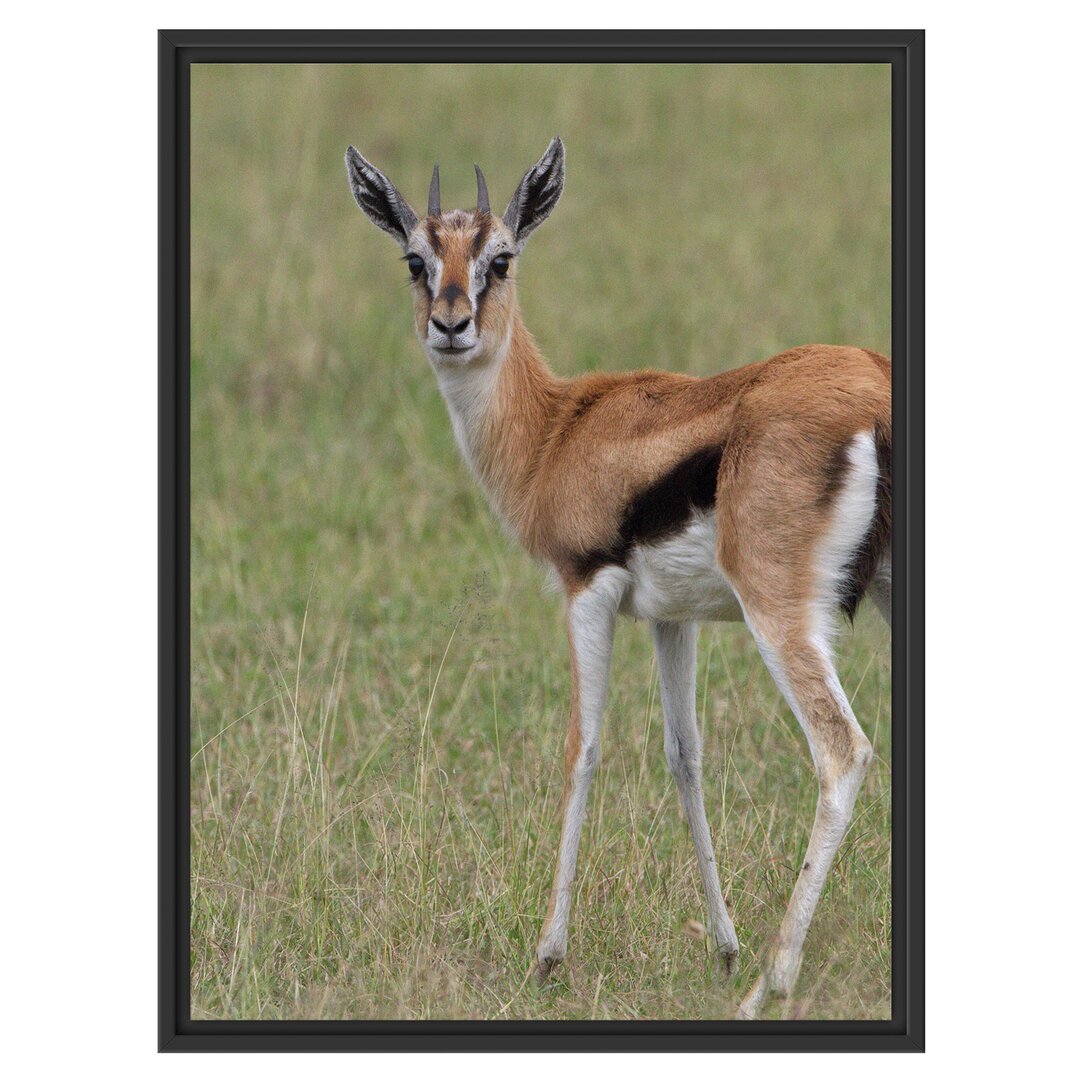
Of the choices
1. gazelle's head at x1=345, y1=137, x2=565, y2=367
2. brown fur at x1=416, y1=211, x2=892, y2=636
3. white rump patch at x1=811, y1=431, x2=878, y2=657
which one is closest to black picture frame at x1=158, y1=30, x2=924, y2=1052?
white rump patch at x1=811, y1=431, x2=878, y2=657

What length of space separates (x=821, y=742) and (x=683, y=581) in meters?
0.67

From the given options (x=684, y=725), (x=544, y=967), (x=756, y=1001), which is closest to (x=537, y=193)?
(x=684, y=725)

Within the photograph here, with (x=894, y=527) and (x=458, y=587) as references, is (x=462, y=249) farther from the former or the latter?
(x=458, y=587)

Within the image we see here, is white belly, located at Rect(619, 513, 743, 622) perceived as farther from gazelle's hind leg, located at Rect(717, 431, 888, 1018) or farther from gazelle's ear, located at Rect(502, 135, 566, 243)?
gazelle's ear, located at Rect(502, 135, 566, 243)

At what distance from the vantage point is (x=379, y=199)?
521 centimetres

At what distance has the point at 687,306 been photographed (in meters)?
10.4

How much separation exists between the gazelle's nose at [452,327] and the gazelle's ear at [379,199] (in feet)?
1.22

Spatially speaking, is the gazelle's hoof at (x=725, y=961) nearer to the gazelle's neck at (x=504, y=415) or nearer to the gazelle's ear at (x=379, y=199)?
the gazelle's neck at (x=504, y=415)

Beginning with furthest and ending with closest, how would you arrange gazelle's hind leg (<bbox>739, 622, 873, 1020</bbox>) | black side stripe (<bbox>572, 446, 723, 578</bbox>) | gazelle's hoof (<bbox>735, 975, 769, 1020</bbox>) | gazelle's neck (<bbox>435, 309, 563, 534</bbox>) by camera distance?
gazelle's neck (<bbox>435, 309, 563, 534</bbox>) < black side stripe (<bbox>572, 446, 723, 578</bbox>) < gazelle's hoof (<bbox>735, 975, 769, 1020</bbox>) < gazelle's hind leg (<bbox>739, 622, 873, 1020</bbox>)

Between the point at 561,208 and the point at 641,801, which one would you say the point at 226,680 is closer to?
the point at 641,801

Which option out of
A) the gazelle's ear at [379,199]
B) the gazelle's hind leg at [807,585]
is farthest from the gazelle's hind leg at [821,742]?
the gazelle's ear at [379,199]

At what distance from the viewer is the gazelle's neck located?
5.32m

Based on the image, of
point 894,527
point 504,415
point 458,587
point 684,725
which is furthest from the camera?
point 458,587

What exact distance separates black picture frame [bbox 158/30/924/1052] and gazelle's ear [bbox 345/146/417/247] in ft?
2.00
